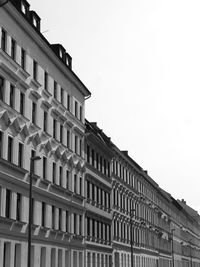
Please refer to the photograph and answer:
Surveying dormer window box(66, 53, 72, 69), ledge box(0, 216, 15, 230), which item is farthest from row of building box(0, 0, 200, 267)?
dormer window box(66, 53, 72, 69)

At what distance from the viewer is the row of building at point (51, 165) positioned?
31984 millimetres

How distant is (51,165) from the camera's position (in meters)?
39.6

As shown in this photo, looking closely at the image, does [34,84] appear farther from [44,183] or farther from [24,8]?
[44,183]

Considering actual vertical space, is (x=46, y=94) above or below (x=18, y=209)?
above

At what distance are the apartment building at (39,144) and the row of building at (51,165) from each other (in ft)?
0.21

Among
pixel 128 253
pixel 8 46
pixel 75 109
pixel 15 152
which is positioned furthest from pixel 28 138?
pixel 128 253

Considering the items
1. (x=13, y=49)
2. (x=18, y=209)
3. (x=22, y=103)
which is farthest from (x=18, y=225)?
(x=13, y=49)

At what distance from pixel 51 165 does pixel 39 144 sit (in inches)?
120

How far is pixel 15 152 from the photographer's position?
32.7 m

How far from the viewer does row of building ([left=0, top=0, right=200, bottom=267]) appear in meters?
32.0

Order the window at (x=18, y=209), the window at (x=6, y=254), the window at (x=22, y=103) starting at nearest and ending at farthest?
the window at (x=6, y=254) < the window at (x=18, y=209) < the window at (x=22, y=103)

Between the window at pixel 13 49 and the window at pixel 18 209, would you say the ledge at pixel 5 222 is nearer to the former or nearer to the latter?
the window at pixel 18 209

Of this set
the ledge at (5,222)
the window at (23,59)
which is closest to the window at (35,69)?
the window at (23,59)

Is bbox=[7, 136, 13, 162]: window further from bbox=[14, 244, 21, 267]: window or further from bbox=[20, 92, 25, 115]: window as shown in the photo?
bbox=[14, 244, 21, 267]: window
